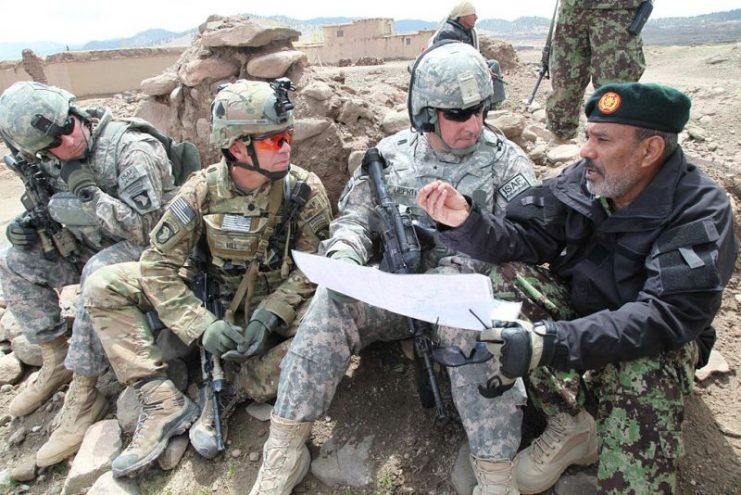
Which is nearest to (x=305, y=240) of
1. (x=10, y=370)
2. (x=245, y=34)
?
(x=245, y=34)

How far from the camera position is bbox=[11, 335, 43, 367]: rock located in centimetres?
424

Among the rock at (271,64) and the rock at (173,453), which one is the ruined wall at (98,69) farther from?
the rock at (173,453)

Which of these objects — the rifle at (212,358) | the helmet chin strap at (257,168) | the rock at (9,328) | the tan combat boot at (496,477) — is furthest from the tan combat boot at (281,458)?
the rock at (9,328)

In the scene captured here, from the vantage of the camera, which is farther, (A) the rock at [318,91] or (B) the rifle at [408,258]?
(A) the rock at [318,91]

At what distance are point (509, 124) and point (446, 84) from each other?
2211 millimetres

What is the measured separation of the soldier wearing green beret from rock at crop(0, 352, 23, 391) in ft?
12.4

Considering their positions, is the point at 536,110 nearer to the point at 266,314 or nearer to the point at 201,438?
the point at 266,314

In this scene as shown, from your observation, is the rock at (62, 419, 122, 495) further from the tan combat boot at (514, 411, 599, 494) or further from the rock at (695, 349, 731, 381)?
the rock at (695, 349, 731, 381)

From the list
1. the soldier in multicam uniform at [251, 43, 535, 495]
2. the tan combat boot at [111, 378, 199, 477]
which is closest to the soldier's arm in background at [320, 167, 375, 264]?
the soldier in multicam uniform at [251, 43, 535, 495]

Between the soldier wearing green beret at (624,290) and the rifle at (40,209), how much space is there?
286 centimetres

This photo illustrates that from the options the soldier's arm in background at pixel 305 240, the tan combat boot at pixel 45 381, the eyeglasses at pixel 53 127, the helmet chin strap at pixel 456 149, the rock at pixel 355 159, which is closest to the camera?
the helmet chin strap at pixel 456 149

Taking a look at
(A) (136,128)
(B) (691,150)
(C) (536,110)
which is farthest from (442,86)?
(C) (536,110)

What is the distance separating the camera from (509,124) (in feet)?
16.1

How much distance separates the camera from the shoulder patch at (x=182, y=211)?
3225 mm
